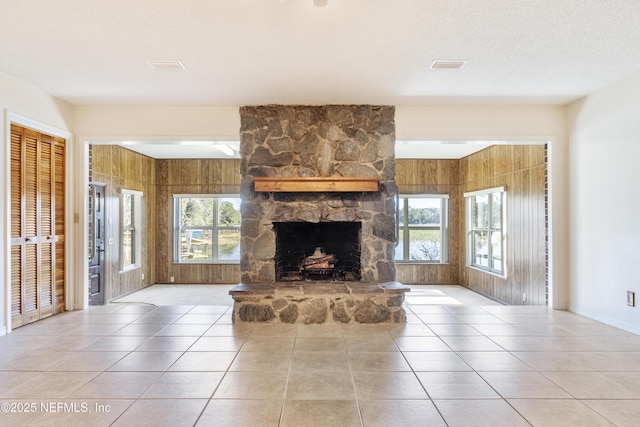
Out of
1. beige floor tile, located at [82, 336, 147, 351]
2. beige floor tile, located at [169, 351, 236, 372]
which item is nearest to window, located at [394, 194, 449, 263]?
beige floor tile, located at [169, 351, 236, 372]

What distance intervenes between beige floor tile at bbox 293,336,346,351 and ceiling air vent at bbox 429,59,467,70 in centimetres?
261

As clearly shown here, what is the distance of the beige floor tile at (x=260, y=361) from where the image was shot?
2699mm

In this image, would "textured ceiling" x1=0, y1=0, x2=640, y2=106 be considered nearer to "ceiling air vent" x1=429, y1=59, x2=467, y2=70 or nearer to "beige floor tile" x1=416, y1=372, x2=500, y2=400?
"ceiling air vent" x1=429, y1=59, x2=467, y2=70

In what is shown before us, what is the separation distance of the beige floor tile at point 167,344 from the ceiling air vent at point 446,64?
3.30 m

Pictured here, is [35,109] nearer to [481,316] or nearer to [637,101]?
[481,316]

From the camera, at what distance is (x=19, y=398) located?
2.24m

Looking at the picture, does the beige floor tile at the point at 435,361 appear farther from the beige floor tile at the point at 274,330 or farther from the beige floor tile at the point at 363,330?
the beige floor tile at the point at 274,330

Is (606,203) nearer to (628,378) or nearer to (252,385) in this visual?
(628,378)

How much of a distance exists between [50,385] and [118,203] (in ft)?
15.2

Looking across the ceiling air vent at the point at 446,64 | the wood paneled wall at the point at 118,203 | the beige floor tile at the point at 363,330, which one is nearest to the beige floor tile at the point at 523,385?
the beige floor tile at the point at 363,330

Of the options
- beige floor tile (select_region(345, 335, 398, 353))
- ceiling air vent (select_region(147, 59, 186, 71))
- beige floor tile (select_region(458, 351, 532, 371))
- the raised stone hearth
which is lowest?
beige floor tile (select_region(345, 335, 398, 353))

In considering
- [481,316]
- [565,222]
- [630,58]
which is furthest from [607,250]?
[630,58]

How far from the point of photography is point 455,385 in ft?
7.97

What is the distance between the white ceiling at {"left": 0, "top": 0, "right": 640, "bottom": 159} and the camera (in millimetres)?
2455
